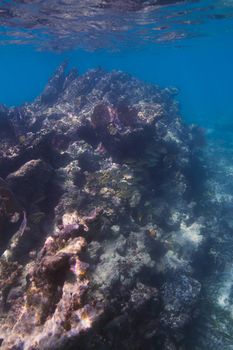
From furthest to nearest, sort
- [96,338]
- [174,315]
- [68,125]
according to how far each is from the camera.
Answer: [68,125] → [174,315] → [96,338]

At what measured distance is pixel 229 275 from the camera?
35.2 ft

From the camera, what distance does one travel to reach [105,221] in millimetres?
8023

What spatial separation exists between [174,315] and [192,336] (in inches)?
39.0

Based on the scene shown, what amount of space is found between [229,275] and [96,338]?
7.32 metres

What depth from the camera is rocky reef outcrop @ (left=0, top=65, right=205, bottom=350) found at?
4.75 meters

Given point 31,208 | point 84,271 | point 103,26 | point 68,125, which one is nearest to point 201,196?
point 68,125

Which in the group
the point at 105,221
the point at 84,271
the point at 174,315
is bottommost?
the point at 174,315

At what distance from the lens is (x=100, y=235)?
7.74 m

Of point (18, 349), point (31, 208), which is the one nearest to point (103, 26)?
point (31, 208)

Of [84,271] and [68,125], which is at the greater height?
[84,271]

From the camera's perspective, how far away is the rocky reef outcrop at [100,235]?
475 cm

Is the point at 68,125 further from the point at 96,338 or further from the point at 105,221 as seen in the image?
the point at 96,338

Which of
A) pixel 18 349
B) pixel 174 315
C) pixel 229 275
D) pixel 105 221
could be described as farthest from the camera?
pixel 229 275

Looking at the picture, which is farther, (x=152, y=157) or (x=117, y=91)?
(x=117, y=91)
